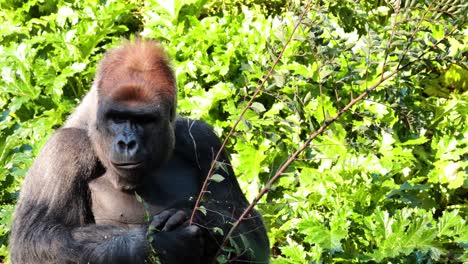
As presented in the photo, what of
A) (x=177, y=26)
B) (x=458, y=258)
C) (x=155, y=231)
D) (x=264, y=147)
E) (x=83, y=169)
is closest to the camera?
(x=155, y=231)

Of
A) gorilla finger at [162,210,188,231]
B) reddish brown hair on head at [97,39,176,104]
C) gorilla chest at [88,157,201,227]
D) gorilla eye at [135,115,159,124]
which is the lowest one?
gorilla chest at [88,157,201,227]

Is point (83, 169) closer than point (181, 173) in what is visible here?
Yes

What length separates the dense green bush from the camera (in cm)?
475

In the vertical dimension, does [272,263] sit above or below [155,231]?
below

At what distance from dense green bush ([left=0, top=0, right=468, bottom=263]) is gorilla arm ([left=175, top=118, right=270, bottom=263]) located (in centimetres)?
18

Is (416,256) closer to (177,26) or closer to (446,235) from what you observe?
(446,235)

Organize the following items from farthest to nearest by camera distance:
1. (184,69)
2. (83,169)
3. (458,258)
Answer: (184,69) → (458,258) → (83,169)

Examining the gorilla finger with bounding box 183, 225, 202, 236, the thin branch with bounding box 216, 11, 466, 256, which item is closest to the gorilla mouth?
the gorilla finger with bounding box 183, 225, 202, 236

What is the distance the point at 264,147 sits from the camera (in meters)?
6.24

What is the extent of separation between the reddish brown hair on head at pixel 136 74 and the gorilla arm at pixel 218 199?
1.24ft

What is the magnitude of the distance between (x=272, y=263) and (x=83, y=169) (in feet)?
4.78

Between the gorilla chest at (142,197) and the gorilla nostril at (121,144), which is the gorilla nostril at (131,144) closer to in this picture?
the gorilla nostril at (121,144)

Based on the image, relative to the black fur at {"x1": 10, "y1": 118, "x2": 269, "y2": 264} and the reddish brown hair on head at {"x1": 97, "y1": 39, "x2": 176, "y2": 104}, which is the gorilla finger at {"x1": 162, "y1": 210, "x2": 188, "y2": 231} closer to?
the black fur at {"x1": 10, "y1": 118, "x2": 269, "y2": 264}

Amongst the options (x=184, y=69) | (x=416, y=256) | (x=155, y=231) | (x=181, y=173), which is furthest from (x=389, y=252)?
(x=184, y=69)
